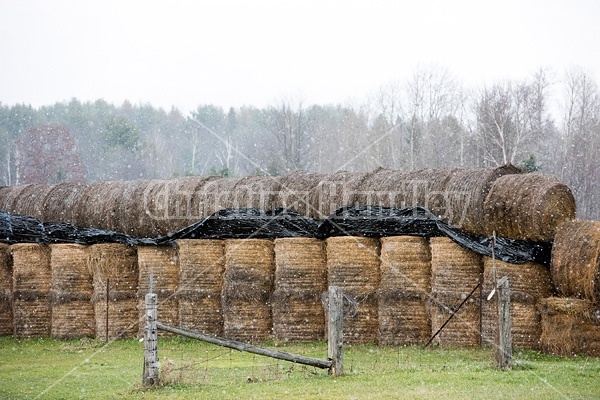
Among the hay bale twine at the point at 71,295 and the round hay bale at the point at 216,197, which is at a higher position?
the round hay bale at the point at 216,197

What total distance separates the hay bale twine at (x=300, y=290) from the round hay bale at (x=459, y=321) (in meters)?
2.70

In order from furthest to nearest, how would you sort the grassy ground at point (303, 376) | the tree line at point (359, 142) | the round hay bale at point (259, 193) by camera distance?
the tree line at point (359, 142) → the round hay bale at point (259, 193) → the grassy ground at point (303, 376)

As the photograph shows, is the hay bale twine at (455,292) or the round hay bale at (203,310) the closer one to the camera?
the hay bale twine at (455,292)

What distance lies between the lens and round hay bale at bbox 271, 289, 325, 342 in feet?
64.3

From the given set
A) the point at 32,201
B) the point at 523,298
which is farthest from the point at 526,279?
the point at 32,201

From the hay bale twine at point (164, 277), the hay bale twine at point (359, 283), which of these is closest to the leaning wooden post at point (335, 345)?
the hay bale twine at point (359, 283)

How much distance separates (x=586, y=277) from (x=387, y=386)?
523cm

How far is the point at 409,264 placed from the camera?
1880cm

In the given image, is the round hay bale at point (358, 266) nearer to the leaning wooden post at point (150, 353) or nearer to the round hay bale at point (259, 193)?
the round hay bale at point (259, 193)

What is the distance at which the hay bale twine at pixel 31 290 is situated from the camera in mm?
22312

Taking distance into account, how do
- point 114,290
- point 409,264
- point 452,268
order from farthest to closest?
point 114,290
point 409,264
point 452,268

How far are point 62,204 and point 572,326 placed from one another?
1254 cm

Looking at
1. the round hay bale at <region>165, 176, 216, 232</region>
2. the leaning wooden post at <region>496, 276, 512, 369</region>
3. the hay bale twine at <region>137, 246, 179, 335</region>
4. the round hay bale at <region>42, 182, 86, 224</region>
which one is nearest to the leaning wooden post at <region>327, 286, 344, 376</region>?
the leaning wooden post at <region>496, 276, 512, 369</region>

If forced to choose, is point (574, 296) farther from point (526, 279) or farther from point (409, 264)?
point (409, 264)
